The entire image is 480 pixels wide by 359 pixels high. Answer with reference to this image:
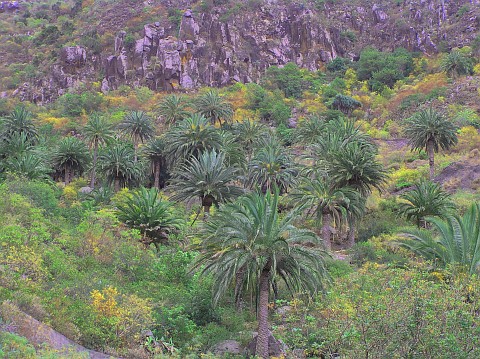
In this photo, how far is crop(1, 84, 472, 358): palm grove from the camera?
1834 cm

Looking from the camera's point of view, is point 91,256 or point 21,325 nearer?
point 21,325

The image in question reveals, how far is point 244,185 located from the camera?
42938 millimetres

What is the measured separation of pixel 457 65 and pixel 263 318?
72.5 meters

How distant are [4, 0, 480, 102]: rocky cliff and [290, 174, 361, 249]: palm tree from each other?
63955mm

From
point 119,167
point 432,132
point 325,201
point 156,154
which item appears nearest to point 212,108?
point 156,154

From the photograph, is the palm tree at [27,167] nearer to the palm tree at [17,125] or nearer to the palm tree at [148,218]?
the palm tree at [17,125]

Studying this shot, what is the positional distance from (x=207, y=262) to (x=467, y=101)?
6057 centimetres

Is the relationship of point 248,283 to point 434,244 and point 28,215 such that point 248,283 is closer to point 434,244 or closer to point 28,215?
point 434,244

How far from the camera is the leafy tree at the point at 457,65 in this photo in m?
78.4

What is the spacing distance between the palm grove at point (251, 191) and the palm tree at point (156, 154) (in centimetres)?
11

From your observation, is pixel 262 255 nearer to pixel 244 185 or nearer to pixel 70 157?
pixel 244 185

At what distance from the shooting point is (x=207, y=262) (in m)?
20.4

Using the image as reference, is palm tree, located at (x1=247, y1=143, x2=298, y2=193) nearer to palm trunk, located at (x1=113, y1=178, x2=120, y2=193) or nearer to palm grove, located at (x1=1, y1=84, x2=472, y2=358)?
palm grove, located at (x1=1, y1=84, x2=472, y2=358)

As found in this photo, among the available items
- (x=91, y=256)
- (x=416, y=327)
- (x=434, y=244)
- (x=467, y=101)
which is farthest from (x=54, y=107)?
(x=416, y=327)
